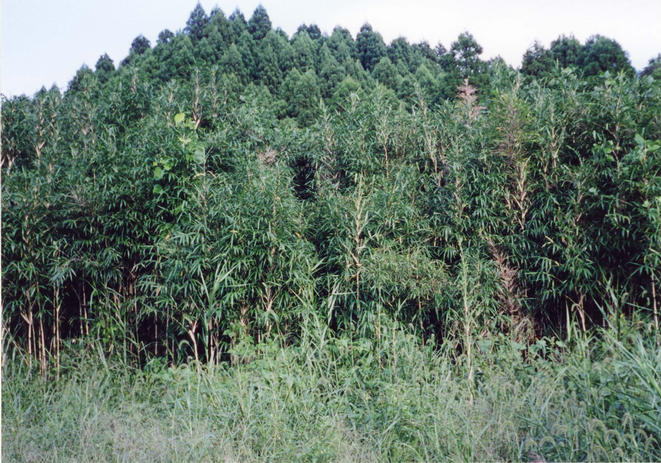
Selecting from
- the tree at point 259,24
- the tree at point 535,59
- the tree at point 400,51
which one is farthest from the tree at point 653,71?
the tree at point 259,24

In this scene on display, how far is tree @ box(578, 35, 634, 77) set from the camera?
8.16 metres

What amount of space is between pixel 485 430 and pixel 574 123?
8.33ft

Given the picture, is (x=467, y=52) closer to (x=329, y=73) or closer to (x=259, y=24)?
(x=329, y=73)

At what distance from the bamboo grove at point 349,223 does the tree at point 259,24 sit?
39.3 ft

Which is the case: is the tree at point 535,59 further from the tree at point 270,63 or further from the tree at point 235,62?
the tree at point 235,62

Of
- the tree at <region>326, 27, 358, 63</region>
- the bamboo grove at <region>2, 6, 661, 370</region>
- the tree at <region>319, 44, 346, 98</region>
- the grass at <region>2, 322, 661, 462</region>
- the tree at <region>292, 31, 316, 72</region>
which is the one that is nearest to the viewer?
the grass at <region>2, 322, 661, 462</region>

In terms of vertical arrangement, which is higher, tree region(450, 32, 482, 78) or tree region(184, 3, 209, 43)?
tree region(184, 3, 209, 43)

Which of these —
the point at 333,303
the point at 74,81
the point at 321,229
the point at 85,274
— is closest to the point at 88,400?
the point at 85,274

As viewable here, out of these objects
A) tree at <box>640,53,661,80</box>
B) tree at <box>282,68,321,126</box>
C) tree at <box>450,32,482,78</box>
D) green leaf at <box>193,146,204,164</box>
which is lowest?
green leaf at <box>193,146,204,164</box>

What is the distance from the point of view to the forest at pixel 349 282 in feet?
8.02

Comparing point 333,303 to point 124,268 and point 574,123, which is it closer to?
point 124,268

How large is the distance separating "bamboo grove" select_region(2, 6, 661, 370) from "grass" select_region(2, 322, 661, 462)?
0.33m

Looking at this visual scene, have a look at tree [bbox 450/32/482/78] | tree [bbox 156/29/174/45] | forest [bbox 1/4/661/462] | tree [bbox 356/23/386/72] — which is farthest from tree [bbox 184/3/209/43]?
forest [bbox 1/4/661/462]

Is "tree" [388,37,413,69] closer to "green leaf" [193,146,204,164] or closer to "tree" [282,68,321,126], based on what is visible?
"tree" [282,68,321,126]
